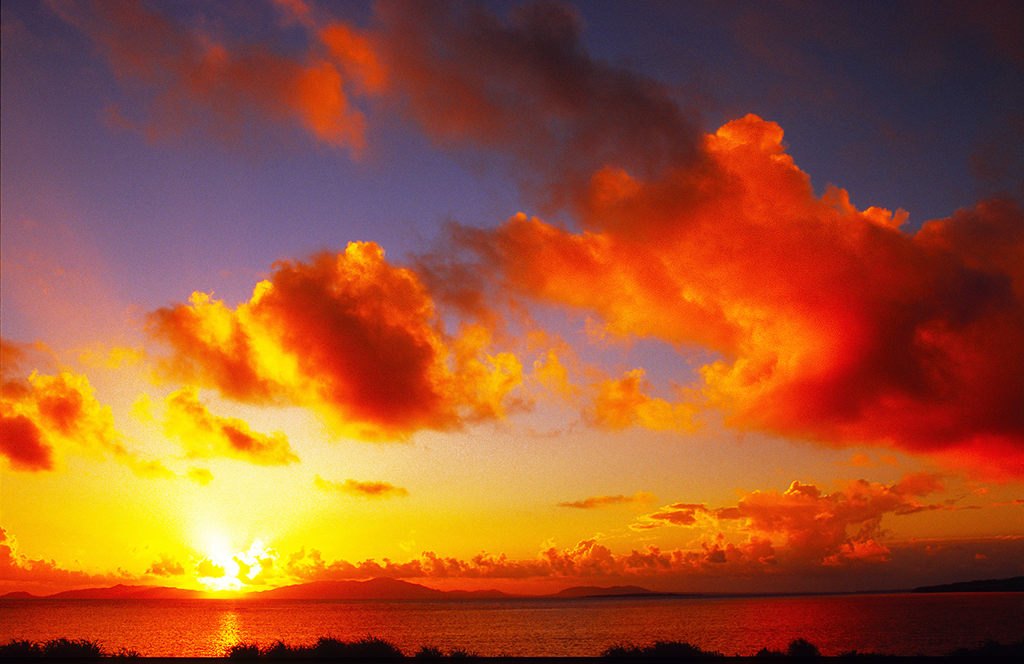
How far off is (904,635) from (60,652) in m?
98.5

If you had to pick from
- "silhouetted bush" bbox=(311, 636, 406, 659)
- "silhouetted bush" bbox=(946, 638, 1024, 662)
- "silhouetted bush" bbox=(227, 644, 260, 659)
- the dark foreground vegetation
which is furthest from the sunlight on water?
"silhouetted bush" bbox=(946, 638, 1024, 662)

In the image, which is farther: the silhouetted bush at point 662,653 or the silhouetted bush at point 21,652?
the silhouetted bush at point 21,652

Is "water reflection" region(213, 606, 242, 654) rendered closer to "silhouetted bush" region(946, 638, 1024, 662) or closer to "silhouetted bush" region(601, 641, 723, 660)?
"silhouetted bush" region(601, 641, 723, 660)

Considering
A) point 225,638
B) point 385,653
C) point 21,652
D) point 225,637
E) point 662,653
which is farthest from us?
point 225,637

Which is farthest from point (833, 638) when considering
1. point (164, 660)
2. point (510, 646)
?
point (164, 660)

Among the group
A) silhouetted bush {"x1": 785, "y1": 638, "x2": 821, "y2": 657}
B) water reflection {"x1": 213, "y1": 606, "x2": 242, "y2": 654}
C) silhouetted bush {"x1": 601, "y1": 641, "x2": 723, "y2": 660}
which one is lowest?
water reflection {"x1": 213, "y1": 606, "x2": 242, "y2": 654}

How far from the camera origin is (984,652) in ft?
91.8

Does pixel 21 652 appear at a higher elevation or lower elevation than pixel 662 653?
higher

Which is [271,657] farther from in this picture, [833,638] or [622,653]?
[833,638]

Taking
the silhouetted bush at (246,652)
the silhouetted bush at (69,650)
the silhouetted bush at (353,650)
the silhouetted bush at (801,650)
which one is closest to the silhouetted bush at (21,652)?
the silhouetted bush at (69,650)

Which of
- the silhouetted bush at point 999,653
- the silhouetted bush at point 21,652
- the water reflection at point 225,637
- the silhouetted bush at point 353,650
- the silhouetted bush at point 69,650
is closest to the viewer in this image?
the silhouetted bush at point 999,653

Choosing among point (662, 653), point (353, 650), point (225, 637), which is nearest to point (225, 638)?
point (225, 637)

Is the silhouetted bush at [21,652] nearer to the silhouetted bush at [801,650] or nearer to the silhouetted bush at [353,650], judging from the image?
the silhouetted bush at [353,650]

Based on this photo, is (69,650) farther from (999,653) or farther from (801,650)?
(999,653)
